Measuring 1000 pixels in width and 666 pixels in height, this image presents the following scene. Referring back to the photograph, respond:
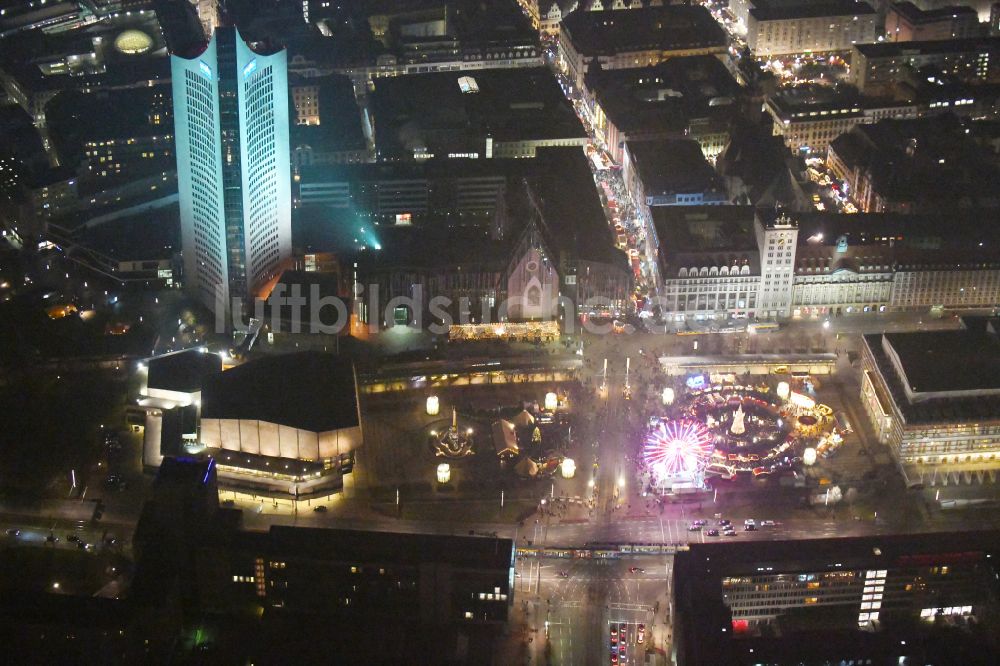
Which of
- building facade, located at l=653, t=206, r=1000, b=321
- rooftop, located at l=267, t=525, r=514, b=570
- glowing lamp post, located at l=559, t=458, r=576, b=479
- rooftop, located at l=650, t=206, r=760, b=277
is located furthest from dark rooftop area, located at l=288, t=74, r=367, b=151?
rooftop, located at l=267, t=525, r=514, b=570

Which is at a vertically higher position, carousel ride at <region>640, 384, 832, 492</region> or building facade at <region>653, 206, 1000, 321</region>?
building facade at <region>653, 206, 1000, 321</region>

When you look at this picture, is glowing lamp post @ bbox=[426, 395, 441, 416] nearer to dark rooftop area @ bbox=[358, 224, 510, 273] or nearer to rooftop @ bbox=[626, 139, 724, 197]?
dark rooftop area @ bbox=[358, 224, 510, 273]

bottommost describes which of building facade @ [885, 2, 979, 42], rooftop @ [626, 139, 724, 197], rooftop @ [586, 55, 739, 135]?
rooftop @ [626, 139, 724, 197]

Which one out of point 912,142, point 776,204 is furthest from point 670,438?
point 912,142

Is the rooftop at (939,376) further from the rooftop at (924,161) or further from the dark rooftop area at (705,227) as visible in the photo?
the rooftop at (924,161)

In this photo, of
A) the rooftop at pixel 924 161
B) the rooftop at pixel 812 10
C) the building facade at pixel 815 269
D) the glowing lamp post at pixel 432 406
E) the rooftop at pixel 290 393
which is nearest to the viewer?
the rooftop at pixel 290 393

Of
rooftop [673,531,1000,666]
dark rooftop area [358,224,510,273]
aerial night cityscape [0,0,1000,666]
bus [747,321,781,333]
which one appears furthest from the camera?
dark rooftop area [358,224,510,273]

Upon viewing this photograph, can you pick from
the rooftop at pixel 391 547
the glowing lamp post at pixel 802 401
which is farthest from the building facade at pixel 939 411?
the rooftop at pixel 391 547
